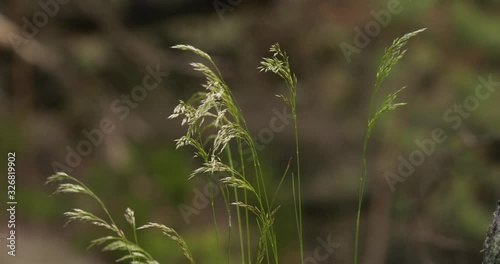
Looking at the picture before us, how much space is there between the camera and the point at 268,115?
722cm

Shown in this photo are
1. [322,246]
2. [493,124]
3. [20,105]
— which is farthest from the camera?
[20,105]

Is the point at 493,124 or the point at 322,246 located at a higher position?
the point at 493,124

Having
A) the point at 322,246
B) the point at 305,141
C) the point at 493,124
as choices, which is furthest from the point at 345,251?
the point at 493,124

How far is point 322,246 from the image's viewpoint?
6.75 m

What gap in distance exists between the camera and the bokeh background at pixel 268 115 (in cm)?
633

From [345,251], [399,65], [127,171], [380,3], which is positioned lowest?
[345,251]

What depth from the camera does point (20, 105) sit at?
23.8 ft

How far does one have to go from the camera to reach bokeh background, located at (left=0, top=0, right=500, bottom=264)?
633 centimetres

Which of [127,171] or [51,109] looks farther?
[51,109]

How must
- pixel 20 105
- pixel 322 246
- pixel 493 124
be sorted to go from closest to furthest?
1. pixel 493 124
2. pixel 322 246
3. pixel 20 105

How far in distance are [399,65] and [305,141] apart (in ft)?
3.87

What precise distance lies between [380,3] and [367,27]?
0.83 feet

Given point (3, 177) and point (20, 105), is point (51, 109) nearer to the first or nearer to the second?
point (20, 105)

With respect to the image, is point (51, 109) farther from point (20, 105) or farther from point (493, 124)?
point (493, 124)
